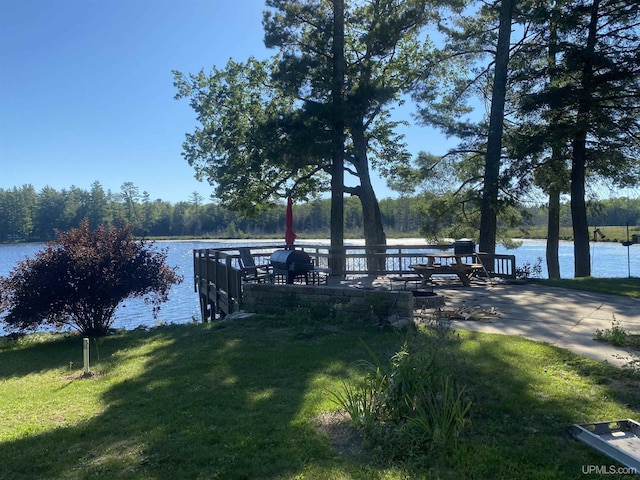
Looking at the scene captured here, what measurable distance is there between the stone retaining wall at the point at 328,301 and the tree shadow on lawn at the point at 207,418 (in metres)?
0.76

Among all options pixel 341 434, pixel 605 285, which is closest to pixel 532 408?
pixel 341 434

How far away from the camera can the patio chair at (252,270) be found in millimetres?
10973

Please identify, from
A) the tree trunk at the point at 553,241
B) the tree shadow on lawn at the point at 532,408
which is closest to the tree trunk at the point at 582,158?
the tree trunk at the point at 553,241

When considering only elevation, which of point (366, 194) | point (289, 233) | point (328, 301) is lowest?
point (328, 301)

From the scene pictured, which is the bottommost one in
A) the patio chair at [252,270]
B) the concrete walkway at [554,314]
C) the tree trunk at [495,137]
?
the concrete walkway at [554,314]

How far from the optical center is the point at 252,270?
453 inches

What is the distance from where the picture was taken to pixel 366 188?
1656 cm

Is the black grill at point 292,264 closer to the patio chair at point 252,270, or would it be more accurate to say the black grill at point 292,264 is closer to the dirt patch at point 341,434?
the patio chair at point 252,270

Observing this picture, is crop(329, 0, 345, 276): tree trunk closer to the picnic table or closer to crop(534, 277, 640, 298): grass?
the picnic table

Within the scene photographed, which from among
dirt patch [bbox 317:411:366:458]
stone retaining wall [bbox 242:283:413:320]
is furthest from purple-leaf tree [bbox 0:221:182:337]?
dirt patch [bbox 317:411:366:458]

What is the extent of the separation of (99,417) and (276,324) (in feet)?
12.3

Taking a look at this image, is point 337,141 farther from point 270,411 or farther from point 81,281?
point 270,411

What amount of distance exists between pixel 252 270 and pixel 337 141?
5.26m

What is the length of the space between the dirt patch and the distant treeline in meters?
58.6
